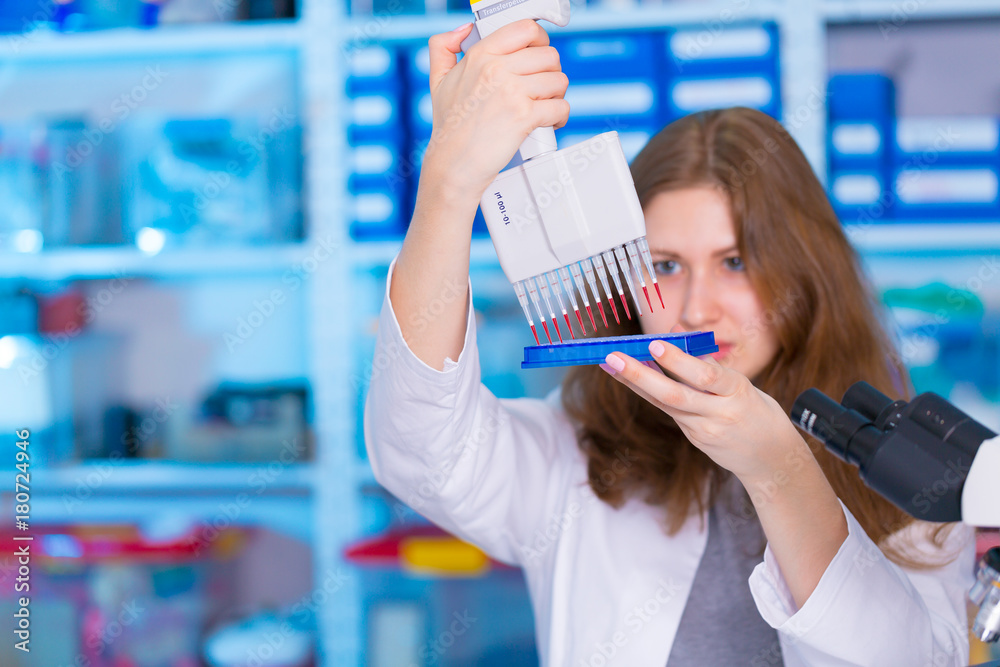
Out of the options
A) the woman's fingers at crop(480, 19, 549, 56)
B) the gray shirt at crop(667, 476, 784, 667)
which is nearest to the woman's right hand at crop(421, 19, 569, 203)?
the woman's fingers at crop(480, 19, 549, 56)

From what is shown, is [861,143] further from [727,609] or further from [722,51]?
[727,609]

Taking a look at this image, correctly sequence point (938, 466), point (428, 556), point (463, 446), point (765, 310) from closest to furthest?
point (938, 466) → point (463, 446) → point (765, 310) → point (428, 556)

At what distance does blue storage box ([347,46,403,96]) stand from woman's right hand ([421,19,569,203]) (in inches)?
38.5

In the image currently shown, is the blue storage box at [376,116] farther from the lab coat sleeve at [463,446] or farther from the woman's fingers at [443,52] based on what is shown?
the woman's fingers at [443,52]

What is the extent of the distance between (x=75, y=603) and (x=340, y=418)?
74cm

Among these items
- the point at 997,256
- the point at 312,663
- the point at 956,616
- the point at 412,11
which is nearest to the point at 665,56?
the point at 412,11

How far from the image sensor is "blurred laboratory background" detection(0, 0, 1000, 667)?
4.75ft

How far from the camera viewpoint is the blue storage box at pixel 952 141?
4.60 feet

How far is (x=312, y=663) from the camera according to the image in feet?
5.55

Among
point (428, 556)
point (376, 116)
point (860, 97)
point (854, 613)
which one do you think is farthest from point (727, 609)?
point (376, 116)

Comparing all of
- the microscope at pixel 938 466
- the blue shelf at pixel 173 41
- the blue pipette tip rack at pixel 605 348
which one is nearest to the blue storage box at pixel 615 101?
the blue shelf at pixel 173 41

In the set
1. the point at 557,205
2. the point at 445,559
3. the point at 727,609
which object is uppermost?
the point at 557,205

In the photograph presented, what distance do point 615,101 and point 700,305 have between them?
73cm

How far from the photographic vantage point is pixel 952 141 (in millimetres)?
1409
